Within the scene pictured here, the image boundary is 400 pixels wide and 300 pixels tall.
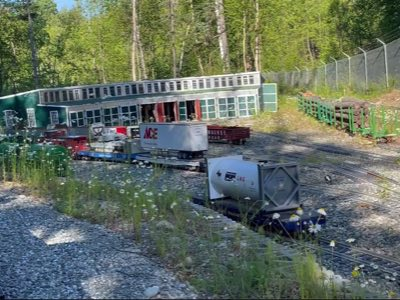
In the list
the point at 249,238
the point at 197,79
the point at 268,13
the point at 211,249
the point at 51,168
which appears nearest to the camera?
the point at 211,249

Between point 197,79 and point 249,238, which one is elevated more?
point 197,79

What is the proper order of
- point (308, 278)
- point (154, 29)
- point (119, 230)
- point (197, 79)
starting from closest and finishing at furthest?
point (308, 278) → point (119, 230) → point (197, 79) → point (154, 29)

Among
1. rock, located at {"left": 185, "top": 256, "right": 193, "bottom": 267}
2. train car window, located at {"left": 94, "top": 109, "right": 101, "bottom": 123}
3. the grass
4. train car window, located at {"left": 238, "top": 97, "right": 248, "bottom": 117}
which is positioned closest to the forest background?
train car window, located at {"left": 238, "top": 97, "right": 248, "bottom": 117}

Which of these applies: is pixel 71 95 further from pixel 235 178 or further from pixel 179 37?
pixel 235 178

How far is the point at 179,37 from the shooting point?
51.4 metres

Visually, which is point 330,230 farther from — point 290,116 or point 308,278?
point 290,116

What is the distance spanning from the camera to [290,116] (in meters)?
38.7

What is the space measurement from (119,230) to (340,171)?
1085cm

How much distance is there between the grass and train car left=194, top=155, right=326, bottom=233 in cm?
96

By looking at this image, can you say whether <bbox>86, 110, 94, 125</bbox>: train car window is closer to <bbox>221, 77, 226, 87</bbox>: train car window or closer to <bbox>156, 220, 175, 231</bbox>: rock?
<bbox>221, 77, 226, 87</bbox>: train car window

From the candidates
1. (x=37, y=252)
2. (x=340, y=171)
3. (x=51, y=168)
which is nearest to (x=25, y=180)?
(x=51, y=168)

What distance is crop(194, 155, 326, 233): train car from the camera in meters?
11.7

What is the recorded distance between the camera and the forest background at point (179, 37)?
5022cm

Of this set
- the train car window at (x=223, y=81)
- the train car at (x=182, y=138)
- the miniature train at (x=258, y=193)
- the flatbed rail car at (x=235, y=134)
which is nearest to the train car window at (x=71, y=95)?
the train car window at (x=223, y=81)
